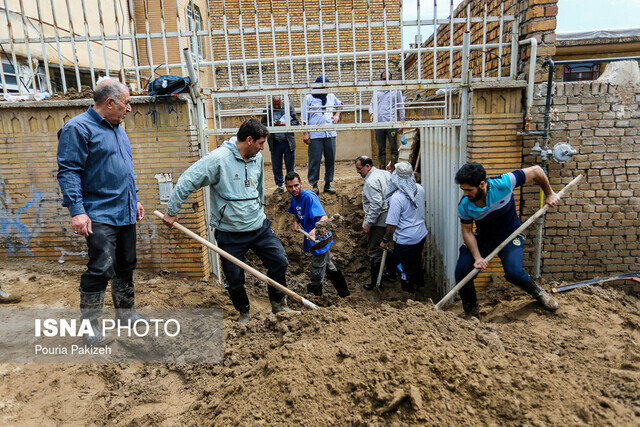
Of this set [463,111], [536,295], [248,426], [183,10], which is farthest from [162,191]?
[183,10]

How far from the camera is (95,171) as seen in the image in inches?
137

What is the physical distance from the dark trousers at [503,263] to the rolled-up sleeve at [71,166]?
3.67 m

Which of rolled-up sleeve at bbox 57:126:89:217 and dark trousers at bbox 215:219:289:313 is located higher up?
rolled-up sleeve at bbox 57:126:89:217

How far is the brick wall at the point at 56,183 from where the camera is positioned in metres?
5.20

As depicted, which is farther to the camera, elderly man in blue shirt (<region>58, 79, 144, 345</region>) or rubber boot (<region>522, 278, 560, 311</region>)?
rubber boot (<region>522, 278, 560, 311</region>)

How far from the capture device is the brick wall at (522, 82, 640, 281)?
→ 4660 mm

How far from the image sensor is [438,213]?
21.2ft

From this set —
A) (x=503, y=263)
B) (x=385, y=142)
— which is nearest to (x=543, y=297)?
(x=503, y=263)

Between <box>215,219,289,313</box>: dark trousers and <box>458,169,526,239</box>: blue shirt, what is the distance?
6.51 ft

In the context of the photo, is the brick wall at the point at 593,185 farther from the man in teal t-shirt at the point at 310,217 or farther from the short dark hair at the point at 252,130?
the short dark hair at the point at 252,130

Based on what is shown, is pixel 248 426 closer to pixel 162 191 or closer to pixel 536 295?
pixel 536 295

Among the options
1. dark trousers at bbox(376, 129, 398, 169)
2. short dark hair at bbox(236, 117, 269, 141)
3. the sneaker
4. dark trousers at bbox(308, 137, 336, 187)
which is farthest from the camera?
dark trousers at bbox(376, 129, 398, 169)

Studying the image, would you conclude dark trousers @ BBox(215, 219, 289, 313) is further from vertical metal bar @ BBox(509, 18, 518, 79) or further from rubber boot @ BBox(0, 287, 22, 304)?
vertical metal bar @ BBox(509, 18, 518, 79)

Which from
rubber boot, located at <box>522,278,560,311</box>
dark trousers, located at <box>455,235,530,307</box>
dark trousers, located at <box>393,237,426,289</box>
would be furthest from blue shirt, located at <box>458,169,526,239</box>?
dark trousers, located at <box>393,237,426,289</box>
